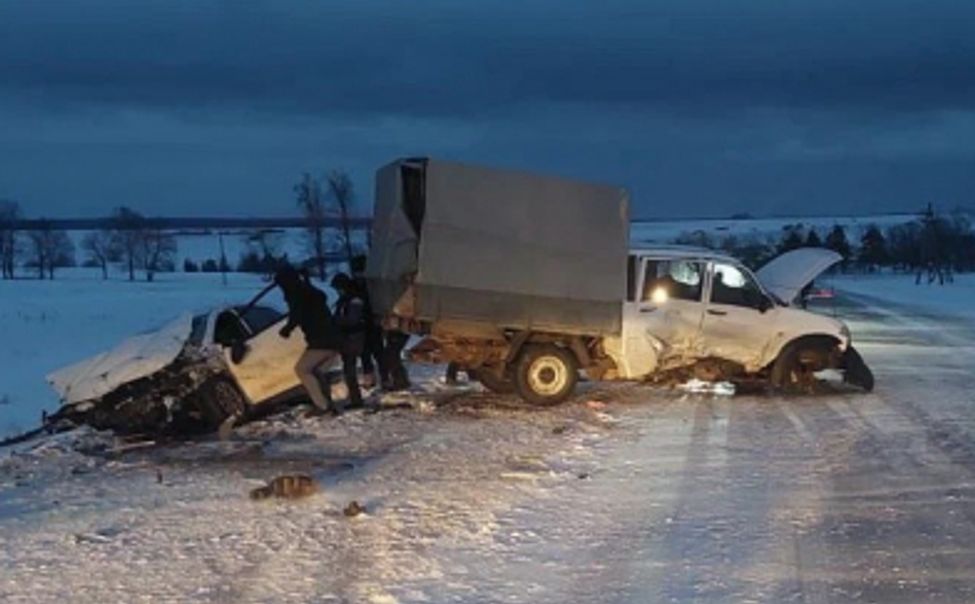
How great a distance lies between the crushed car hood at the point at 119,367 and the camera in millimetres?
12797

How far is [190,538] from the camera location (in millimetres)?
8336

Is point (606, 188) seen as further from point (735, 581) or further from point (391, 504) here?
point (735, 581)

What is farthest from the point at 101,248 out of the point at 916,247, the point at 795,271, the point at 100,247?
the point at 795,271

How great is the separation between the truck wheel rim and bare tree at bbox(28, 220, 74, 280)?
A: 136m

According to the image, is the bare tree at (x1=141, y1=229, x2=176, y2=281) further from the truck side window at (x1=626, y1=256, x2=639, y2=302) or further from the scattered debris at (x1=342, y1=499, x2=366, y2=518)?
the scattered debris at (x1=342, y1=499, x2=366, y2=518)

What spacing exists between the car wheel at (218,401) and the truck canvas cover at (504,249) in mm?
2277

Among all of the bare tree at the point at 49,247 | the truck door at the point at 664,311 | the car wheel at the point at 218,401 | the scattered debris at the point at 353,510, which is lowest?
Result: the bare tree at the point at 49,247

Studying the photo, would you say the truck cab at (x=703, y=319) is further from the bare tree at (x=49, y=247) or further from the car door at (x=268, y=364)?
the bare tree at (x=49, y=247)

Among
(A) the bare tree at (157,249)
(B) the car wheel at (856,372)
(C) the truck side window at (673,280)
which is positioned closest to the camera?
(C) the truck side window at (673,280)

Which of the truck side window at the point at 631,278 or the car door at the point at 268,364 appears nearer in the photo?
the car door at the point at 268,364

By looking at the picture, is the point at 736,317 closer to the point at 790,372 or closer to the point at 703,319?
the point at 703,319

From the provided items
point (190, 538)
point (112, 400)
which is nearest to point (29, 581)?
point (190, 538)

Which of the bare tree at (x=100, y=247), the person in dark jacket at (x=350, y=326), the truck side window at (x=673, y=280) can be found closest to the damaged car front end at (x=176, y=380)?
the person in dark jacket at (x=350, y=326)

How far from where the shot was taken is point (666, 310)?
16.0m
